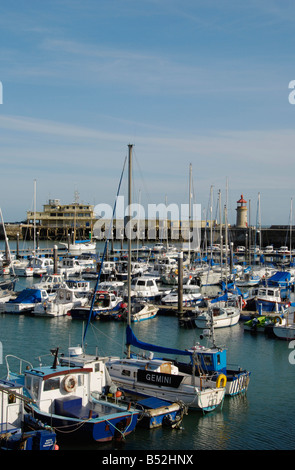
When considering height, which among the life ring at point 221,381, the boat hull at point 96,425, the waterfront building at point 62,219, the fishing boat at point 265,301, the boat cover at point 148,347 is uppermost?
the waterfront building at point 62,219

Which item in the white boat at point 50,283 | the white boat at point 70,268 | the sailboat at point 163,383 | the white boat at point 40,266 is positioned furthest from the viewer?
the white boat at point 40,266

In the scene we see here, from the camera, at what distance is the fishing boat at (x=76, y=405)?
14.7 metres

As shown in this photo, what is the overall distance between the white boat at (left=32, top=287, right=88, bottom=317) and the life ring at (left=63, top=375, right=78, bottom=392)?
18.8 metres

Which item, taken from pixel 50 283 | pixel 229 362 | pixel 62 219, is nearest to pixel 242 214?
pixel 62 219

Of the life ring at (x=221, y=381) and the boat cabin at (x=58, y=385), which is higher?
the boat cabin at (x=58, y=385)

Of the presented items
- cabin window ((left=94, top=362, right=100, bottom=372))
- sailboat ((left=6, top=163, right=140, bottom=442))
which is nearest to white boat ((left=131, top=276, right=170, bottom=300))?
cabin window ((left=94, top=362, right=100, bottom=372))

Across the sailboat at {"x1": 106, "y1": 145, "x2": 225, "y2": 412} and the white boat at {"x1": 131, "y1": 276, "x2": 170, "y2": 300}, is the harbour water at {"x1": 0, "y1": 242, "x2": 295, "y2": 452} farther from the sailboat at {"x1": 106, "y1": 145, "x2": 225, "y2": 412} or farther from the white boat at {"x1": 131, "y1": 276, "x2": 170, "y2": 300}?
the white boat at {"x1": 131, "y1": 276, "x2": 170, "y2": 300}

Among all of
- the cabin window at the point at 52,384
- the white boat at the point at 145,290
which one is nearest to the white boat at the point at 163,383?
the cabin window at the point at 52,384

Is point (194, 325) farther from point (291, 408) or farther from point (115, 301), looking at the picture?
point (291, 408)

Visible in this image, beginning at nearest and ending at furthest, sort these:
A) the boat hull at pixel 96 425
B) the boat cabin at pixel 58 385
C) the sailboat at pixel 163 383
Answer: the boat hull at pixel 96 425
the boat cabin at pixel 58 385
the sailboat at pixel 163 383

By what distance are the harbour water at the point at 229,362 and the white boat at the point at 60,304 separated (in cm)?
69

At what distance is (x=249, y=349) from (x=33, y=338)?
37.1 feet

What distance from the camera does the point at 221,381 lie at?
716 inches

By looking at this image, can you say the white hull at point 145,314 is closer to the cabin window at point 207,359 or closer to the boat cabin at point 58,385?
the cabin window at point 207,359
